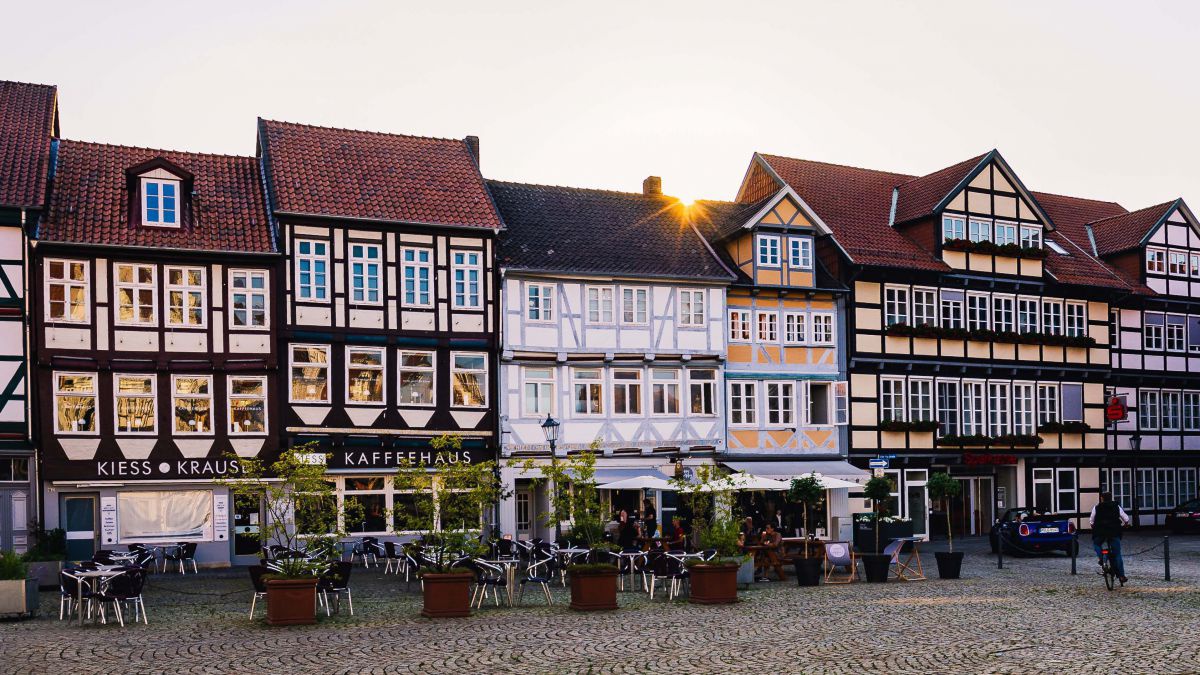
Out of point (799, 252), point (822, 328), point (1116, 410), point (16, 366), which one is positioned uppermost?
point (799, 252)

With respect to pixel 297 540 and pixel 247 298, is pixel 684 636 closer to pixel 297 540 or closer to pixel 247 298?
pixel 297 540

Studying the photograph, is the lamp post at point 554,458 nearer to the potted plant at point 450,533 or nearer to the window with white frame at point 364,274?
the potted plant at point 450,533

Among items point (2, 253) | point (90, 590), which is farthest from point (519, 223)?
point (90, 590)

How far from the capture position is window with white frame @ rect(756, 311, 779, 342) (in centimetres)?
3828

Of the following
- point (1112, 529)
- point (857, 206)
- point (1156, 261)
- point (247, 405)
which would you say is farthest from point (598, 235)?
point (1156, 261)

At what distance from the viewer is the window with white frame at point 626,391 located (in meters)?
36.2

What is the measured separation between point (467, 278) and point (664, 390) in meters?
6.50

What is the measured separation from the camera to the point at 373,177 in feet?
A: 115

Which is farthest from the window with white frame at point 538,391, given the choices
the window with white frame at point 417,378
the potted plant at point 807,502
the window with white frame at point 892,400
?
the window with white frame at point 892,400

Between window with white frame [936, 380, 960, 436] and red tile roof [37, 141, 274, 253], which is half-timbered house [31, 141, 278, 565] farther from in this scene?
window with white frame [936, 380, 960, 436]

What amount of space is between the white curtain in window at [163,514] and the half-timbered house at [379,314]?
2700mm

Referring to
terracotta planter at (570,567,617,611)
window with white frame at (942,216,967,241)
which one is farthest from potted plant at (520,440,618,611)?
window with white frame at (942,216,967,241)

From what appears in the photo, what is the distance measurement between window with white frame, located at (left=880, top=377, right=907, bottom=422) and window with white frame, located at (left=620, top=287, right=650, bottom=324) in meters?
8.23

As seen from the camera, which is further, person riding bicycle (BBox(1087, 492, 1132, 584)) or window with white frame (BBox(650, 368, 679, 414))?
window with white frame (BBox(650, 368, 679, 414))
